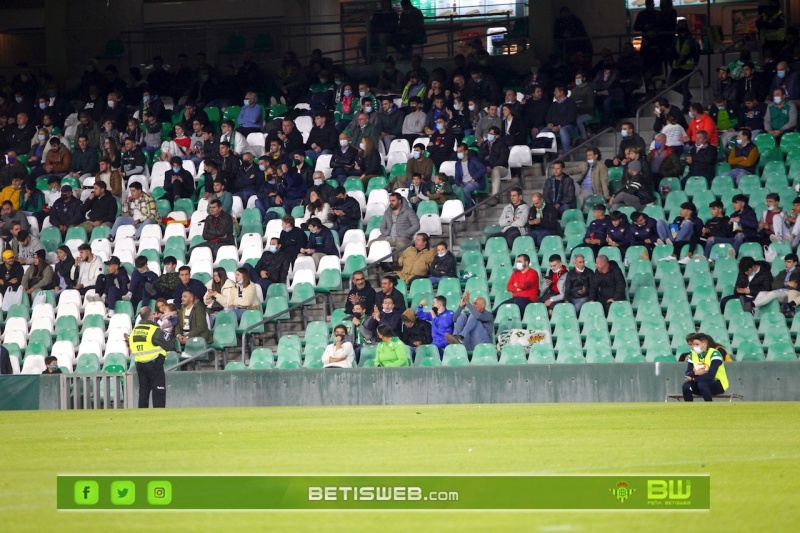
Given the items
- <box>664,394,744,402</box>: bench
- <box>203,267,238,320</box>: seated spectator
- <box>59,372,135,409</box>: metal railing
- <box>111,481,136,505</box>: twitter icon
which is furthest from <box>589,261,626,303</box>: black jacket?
<box>111,481,136,505</box>: twitter icon

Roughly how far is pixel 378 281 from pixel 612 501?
49.5 ft

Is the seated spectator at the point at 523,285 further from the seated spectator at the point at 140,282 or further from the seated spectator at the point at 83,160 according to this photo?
the seated spectator at the point at 83,160

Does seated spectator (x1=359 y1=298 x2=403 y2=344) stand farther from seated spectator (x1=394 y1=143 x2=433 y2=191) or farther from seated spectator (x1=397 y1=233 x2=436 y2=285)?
seated spectator (x1=394 y1=143 x2=433 y2=191)

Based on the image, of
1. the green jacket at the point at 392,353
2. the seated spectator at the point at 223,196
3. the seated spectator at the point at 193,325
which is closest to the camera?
the green jacket at the point at 392,353

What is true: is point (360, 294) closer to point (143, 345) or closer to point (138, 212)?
point (143, 345)

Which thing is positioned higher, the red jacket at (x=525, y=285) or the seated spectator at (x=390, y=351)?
the red jacket at (x=525, y=285)

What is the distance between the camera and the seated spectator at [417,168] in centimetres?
2238

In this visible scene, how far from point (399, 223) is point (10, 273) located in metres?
6.98

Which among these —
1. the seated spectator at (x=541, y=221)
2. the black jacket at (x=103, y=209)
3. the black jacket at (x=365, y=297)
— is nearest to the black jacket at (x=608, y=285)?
the seated spectator at (x=541, y=221)

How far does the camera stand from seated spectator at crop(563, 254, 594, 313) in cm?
1864

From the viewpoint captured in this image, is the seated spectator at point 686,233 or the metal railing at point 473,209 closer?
the seated spectator at point 686,233

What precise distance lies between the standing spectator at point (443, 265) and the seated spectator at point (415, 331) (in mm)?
1531

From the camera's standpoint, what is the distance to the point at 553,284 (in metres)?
19.0

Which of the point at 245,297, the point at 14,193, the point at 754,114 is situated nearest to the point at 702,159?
the point at 754,114
